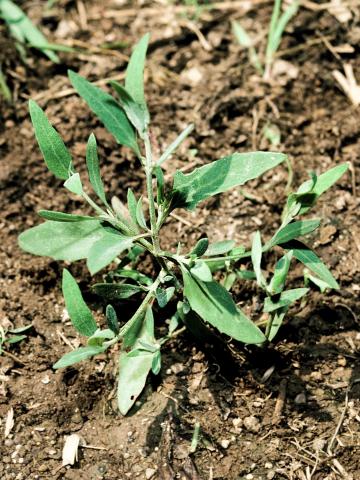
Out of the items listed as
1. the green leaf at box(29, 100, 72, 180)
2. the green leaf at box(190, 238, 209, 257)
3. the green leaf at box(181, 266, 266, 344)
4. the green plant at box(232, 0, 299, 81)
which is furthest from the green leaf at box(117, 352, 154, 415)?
the green plant at box(232, 0, 299, 81)

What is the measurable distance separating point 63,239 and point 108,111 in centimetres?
44

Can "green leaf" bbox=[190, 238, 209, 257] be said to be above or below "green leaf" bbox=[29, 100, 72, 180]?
below

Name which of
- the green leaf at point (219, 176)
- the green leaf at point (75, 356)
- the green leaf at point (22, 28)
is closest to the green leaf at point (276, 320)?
the green leaf at point (219, 176)

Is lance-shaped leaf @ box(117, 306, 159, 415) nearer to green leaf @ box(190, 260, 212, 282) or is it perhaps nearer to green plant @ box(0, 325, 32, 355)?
green leaf @ box(190, 260, 212, 282)

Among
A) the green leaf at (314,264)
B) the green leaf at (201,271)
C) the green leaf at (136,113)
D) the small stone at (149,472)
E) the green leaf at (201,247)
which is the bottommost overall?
the small stone at (149,472)

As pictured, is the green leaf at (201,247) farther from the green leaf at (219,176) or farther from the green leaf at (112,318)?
the green leaf at (112,318)

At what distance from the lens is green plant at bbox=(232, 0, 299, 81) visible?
2.76m

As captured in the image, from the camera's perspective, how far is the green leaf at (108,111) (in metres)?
2.00

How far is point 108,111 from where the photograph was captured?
6.61ft

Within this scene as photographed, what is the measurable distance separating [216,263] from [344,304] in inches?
18.5

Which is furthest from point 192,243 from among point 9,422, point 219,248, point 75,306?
point 9,422

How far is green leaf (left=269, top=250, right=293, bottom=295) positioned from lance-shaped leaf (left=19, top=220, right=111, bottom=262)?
54cm

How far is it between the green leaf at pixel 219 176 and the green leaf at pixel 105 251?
0.25 meters

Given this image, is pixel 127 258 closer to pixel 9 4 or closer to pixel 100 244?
pixel 100 244
